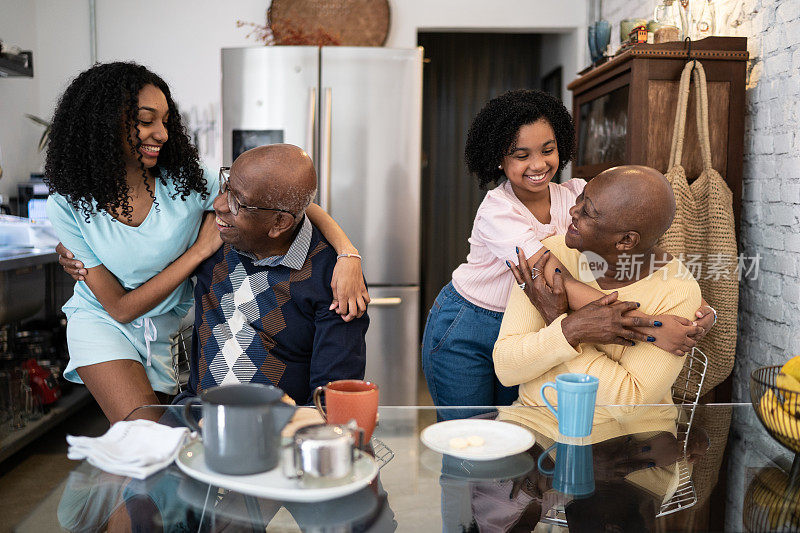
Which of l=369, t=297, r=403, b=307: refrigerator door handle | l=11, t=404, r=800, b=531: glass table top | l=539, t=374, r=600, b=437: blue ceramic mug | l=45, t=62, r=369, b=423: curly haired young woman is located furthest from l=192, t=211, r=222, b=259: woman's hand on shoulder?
l=369, t=297, r=403, b=307: refrigerator door handle

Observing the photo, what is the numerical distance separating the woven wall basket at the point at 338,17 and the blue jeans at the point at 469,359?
7.98 feet

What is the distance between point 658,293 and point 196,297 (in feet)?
3.52

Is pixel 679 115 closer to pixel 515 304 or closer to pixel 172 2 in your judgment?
pixel 515 304

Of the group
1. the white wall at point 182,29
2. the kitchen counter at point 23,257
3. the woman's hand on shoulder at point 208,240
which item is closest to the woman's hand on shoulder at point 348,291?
the woman's hand on shoulder at point 208,240

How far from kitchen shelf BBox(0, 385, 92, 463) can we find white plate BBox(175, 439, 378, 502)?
2276mm

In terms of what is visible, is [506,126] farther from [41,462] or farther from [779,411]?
[41,462]

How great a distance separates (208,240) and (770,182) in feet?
5.31

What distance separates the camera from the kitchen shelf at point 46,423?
9.46 ft

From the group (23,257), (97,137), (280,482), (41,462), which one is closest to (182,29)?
(23,257)

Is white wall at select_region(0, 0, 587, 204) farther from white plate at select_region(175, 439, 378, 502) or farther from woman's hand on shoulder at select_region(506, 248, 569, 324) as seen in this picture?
white plate at select_region(175, 439, 378, 502)

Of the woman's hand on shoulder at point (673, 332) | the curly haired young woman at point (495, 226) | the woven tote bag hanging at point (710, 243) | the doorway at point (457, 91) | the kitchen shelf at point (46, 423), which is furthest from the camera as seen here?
the doorway at point (457, 91)

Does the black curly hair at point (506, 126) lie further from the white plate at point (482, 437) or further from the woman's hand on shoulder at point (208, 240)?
the white plate at point (482, 437)

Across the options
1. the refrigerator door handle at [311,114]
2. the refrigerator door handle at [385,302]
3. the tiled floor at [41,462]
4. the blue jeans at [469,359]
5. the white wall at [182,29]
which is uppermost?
the white wall at [182,29]

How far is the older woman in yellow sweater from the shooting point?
4.70ft
